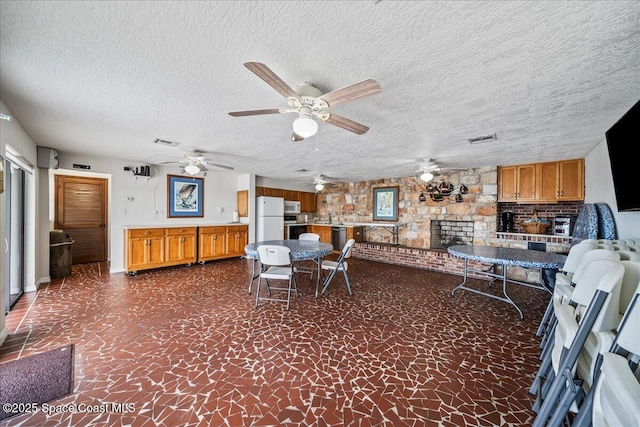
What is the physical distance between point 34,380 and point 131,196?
12.9 ft

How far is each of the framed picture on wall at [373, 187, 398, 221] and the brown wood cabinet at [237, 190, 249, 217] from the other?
344cm

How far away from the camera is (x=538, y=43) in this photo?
1.35m

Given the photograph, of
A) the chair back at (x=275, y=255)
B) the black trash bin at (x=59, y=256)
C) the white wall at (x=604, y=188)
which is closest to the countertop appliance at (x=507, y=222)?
the white wall at (x=604, y=188)

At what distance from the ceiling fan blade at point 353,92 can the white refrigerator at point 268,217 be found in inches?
196

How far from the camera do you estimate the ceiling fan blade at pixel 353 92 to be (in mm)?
1433

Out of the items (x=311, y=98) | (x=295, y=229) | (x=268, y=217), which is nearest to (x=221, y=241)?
(x=268, y=217)

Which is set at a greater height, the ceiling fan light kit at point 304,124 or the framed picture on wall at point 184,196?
the ceiling fan light kit at point 304,124

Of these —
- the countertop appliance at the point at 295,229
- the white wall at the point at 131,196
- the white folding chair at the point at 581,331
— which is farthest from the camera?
the countertop appliance at the point at 295,229

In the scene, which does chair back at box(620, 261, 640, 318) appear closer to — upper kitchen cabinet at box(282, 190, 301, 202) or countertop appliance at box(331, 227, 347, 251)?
countertop appliance at box(331, 227, 347, 251)

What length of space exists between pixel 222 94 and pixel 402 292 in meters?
3.48

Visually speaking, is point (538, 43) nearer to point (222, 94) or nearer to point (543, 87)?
point (543, 87)

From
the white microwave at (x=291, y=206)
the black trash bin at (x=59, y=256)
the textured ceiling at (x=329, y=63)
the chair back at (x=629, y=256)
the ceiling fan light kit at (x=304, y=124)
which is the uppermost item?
the textured ceiling at (x=329, y=63)

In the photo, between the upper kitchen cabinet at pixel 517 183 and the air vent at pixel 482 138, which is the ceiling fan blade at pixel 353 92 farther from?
the upper kitchen cabinet at pixel 517 183

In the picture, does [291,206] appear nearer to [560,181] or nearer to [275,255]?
[275,255]
